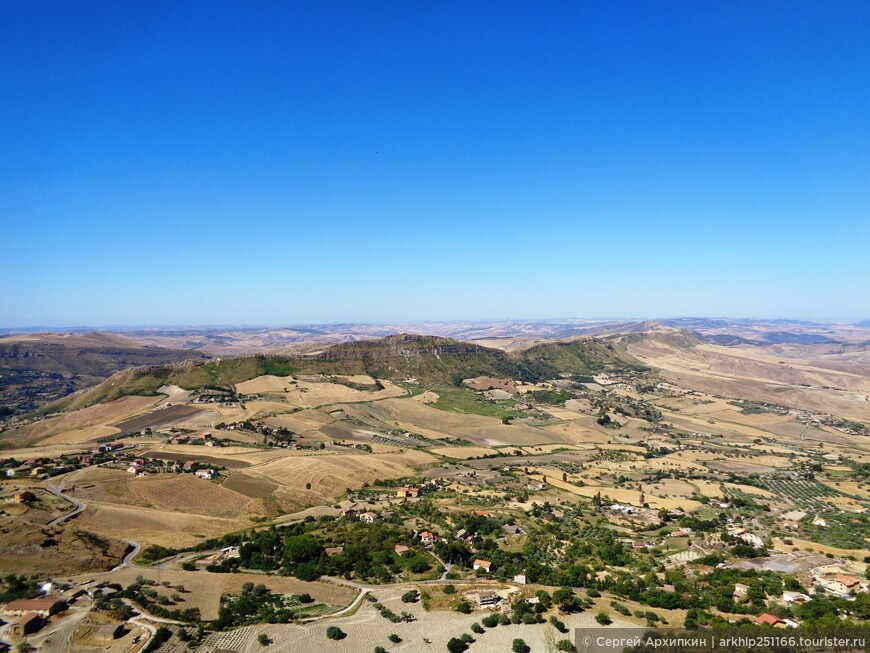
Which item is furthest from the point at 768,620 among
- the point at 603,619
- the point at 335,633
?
the point at 335,633

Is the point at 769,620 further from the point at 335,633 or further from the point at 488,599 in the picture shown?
the point at 335,633

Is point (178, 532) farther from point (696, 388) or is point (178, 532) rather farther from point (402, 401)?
point (696, 388)

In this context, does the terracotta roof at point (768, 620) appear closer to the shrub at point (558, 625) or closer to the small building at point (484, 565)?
the shrub at point (558, 625)

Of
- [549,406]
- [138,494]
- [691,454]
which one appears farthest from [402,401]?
[138,494]

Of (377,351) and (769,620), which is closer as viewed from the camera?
(769,620)

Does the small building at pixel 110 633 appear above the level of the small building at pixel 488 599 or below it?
above

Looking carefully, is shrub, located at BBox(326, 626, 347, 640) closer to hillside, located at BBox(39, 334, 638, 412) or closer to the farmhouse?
the farmhouse

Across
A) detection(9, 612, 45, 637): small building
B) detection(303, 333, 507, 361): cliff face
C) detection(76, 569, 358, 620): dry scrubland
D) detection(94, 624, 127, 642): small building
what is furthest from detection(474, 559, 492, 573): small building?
detection(303, 333, 507, 361): cliff face

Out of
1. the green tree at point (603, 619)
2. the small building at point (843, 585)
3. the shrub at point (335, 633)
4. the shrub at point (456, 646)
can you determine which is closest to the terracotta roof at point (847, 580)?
the small building at point (843, 585)
